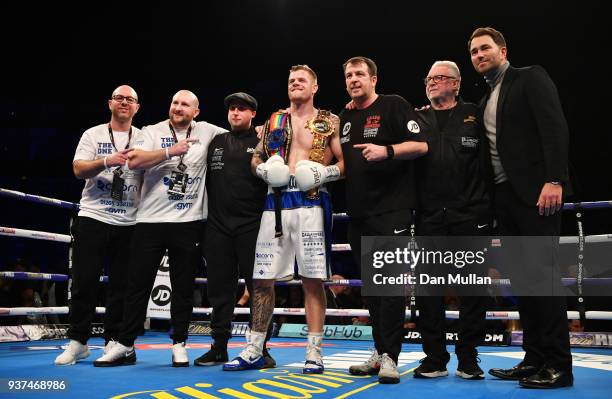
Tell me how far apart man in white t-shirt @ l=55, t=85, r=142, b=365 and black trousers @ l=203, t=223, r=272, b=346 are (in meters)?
0.52

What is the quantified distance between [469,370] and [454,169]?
35.7 inches

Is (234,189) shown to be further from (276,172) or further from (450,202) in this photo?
(450,202)

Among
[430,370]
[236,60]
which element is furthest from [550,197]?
[236,60]

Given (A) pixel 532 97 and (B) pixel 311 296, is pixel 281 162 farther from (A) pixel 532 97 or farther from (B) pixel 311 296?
(A) pixel 532 97

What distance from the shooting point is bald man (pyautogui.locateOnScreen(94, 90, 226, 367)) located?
2.91m

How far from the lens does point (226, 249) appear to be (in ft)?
9.87

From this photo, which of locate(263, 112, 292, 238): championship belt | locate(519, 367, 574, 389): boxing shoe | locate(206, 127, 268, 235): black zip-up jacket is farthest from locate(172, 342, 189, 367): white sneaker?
locate(519, 367, 574, 389): boxing shoe

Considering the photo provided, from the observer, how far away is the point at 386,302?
2502 mm

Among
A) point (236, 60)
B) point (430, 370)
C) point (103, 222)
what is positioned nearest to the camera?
point (430, 370)

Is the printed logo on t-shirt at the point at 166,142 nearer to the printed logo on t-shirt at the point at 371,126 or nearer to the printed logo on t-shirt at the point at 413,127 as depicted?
the printed logo on t-shirt at the point at 371,126

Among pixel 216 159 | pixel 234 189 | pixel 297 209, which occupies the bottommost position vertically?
pixel 297 209

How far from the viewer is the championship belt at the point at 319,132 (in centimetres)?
278

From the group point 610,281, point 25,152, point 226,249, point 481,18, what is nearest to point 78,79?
point 25,152

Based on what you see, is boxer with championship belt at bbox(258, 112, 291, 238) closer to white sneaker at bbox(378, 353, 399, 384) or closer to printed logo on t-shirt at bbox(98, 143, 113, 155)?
white sneaker at bbox(378, 353, 399, 384)
